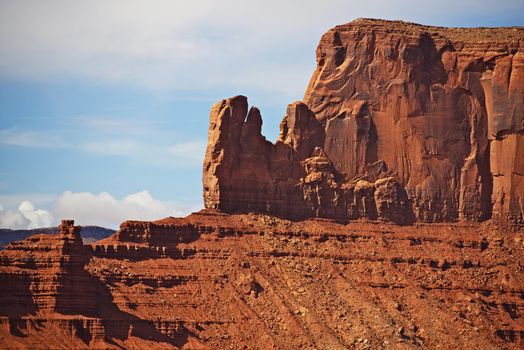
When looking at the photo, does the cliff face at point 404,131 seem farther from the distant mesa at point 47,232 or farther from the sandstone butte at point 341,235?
the distant mesa at point 47,232

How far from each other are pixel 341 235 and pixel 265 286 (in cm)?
924

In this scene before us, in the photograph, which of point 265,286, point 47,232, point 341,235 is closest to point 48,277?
point 265,286

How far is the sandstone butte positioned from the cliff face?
87mm

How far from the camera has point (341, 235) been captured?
457ft

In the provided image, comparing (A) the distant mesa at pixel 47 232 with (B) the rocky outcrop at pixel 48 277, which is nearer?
(B) the rocky outcrop at pixel 48 277

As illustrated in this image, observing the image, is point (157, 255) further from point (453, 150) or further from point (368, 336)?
point (453, 150)

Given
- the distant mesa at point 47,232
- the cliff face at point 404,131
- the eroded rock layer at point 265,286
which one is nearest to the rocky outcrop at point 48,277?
the eroded rock layer at point 265,286

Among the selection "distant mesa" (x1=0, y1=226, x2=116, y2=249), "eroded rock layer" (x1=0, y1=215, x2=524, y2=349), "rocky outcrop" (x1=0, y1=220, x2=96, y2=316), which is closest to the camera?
"rocky outcrop" (x1=0, y1=220, x2=96, y2=316)

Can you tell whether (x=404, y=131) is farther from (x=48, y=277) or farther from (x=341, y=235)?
(x=48, y=277)

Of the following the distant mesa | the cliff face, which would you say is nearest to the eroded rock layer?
the cliff face

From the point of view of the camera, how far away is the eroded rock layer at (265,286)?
122m

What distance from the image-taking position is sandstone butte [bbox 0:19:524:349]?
124375mm

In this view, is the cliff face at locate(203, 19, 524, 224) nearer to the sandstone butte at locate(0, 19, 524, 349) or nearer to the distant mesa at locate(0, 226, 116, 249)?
the sandstone butte at locate(0, 19, 524, 349)

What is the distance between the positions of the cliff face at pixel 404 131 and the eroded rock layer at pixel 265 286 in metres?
1.81
